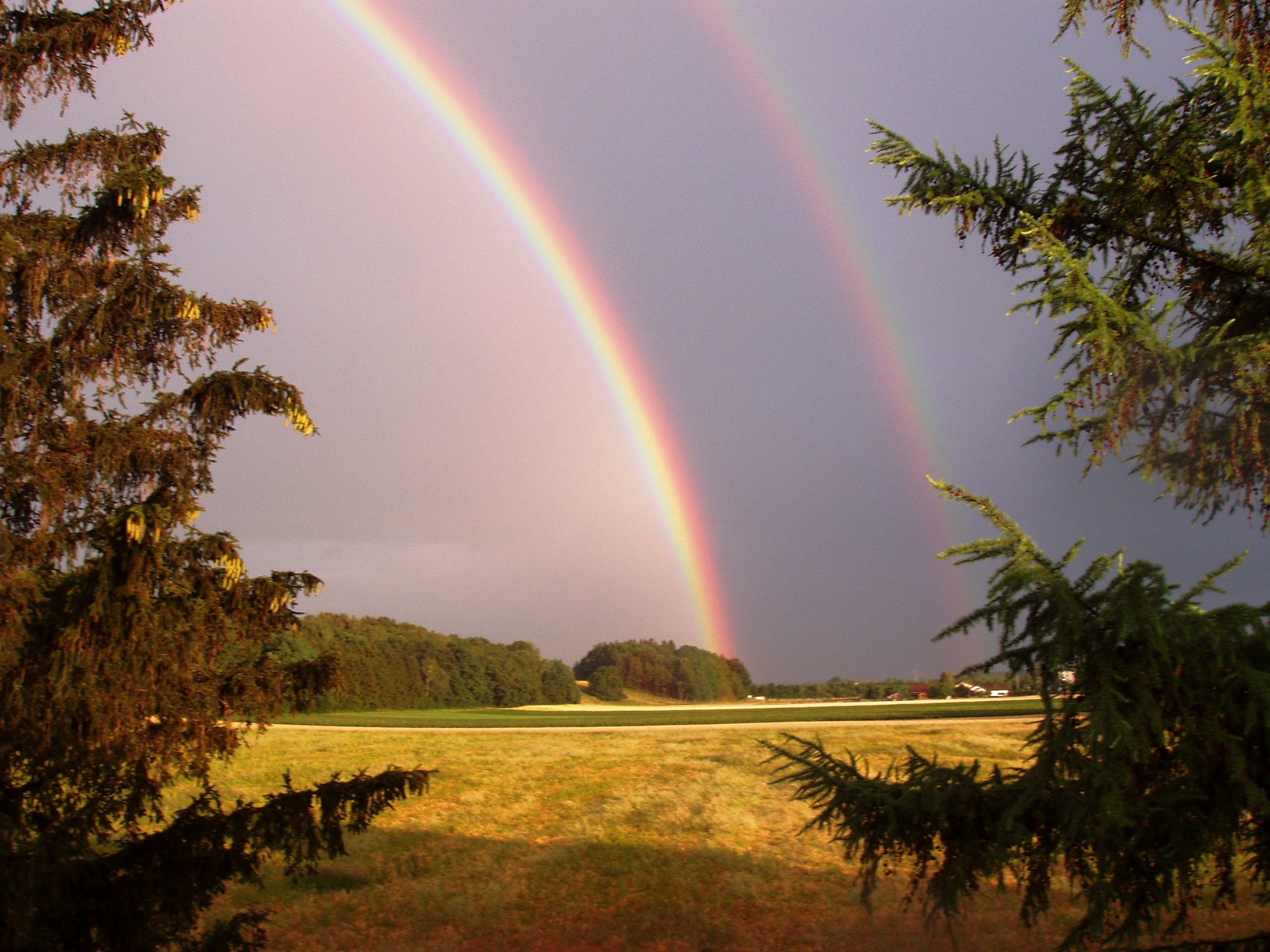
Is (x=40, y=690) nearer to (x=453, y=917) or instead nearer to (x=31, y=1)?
(x=31, y=1)

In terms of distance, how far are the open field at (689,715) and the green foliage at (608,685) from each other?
3329 cm

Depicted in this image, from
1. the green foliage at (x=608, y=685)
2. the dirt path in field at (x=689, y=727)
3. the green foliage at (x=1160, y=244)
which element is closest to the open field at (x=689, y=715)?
the dirt path in field at (x=689, y=727)

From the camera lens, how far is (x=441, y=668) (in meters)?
83.1

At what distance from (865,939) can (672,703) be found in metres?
96.0

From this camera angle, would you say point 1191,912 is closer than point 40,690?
No

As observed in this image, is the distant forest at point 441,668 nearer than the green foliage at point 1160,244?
No

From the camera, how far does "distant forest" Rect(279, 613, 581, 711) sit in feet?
241

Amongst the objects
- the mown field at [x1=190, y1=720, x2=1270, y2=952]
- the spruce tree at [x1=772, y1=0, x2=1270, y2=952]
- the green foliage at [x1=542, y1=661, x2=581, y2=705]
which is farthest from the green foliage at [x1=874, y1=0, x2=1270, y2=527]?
the green foliage at [x1=542, y1=661, x2=581, y2=705]

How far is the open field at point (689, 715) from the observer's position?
4703cm

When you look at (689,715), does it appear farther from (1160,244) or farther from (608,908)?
(1160,244)

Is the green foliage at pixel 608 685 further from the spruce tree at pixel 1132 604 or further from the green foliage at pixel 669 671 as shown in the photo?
the spruce tree at pixel 1132 604

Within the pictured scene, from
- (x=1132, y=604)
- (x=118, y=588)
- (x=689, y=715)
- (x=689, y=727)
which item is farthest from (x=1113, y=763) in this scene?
(x=689, y=715)

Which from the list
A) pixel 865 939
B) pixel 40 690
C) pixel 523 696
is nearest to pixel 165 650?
pixel 40 690

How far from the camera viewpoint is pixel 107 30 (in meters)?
6.68
